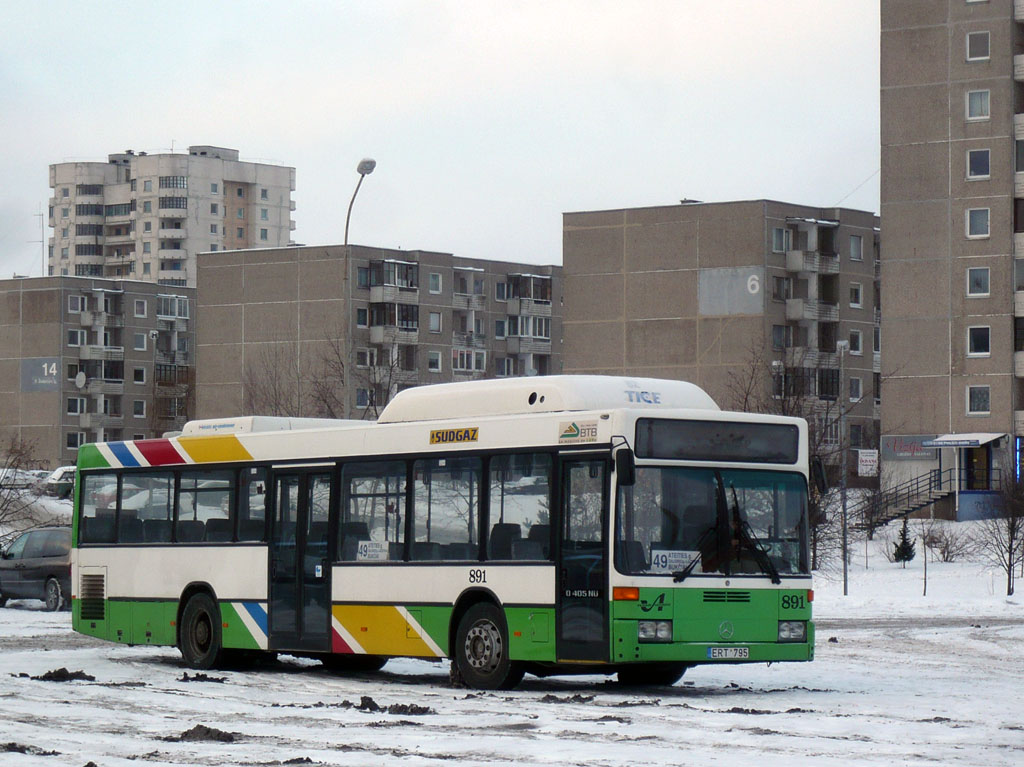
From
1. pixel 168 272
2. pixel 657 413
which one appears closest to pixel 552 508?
pixel 657 413

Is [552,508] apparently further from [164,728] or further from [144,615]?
[144,615]

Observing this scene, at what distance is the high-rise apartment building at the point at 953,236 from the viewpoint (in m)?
80.6

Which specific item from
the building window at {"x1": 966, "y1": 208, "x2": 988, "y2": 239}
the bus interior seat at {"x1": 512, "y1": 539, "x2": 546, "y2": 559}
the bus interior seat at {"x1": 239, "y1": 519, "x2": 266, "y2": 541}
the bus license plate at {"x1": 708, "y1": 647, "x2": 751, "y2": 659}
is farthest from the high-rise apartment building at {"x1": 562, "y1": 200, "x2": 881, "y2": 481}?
the bus license plate at {"x1": 708, "y1": 647, "x2": 751, "y2": 659}

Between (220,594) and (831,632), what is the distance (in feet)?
35.7

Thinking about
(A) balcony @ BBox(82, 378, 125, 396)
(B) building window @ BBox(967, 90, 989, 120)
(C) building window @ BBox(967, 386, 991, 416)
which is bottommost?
(C) building window @ BBox(967, 386, 991, 416)

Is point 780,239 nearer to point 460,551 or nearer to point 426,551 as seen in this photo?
point 426,551

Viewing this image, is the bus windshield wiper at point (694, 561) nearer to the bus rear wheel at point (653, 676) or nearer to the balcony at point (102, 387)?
the bus rear wheel at point (653, 676)

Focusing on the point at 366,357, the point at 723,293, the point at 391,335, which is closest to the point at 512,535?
the point at 723,293

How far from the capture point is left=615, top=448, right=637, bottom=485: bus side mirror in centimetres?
1673

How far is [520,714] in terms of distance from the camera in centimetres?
1502

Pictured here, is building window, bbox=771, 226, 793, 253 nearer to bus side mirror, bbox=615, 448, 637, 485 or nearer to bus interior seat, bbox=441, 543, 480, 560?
bus interior seat, bbox=441, 543, 480, 560

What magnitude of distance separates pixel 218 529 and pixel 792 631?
23.2 ft

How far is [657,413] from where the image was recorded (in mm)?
17359

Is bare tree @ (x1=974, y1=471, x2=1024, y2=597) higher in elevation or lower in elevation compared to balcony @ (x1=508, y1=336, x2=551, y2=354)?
lower
